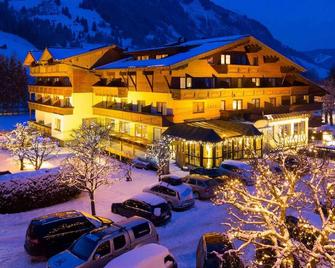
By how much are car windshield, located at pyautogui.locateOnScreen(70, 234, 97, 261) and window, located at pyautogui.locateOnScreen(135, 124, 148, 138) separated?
26.6 m

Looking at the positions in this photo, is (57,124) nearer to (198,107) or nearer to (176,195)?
(198,107)

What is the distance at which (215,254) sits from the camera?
14.0 m

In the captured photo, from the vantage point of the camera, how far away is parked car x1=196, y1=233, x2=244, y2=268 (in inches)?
547

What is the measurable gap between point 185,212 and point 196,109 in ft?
59.8

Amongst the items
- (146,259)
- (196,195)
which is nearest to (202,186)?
(196,195)

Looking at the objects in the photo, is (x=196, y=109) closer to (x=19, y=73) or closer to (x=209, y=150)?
(x=209, y=150)

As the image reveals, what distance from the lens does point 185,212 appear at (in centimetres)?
2327

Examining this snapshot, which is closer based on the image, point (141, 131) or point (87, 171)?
point (87, 171)

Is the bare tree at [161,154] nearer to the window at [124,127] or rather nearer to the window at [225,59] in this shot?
the window at [225,59]

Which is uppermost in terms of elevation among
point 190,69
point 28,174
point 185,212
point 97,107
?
point 190,69

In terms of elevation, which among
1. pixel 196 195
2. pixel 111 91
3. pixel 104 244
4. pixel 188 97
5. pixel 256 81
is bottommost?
pixel 196 195

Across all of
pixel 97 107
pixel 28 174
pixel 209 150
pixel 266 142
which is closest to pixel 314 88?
pixel 266 142

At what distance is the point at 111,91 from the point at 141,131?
6.46m

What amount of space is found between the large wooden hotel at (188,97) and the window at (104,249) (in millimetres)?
19106
